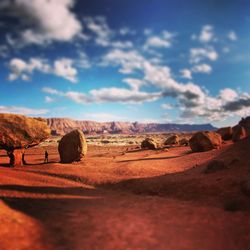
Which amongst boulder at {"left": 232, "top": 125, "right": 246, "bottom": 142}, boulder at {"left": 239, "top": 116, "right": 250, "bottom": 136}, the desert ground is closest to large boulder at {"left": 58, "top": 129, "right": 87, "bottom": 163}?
the desert ground

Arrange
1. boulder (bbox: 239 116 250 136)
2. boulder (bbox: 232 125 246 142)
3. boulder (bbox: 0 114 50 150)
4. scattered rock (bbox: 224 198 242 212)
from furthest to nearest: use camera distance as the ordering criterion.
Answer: boulder (bbox: 239 116 250 136), boulder (bbox: 232 125 246 142), boulder (bbox: 0 114 50 150), scattered rock (bbox: 224 198 242 212)

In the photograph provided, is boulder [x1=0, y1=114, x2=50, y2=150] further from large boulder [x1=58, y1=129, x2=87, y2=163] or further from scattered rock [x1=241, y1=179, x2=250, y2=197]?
scattered rock [x1=241, y1=179, x2=250, y2=197]

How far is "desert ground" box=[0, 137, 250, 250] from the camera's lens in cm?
1080

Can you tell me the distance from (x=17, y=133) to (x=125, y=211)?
52.7 ft

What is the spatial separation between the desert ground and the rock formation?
172 inches

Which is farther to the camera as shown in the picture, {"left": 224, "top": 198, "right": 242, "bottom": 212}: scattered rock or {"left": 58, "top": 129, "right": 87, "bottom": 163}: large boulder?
{"left": 58, "top": 129, "right": 87, "bottom": 163}: large boulder

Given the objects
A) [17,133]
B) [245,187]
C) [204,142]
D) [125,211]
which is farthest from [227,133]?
[125,211]

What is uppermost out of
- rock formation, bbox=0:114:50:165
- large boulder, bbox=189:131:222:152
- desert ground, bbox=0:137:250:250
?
rock formation, bbox=0:114:50:165

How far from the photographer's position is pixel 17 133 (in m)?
26.6

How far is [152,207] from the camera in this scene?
14.8 m

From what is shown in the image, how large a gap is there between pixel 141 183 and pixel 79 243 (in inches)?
383

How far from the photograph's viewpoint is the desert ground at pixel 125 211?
35.4 feet

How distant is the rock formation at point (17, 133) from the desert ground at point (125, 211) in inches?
172

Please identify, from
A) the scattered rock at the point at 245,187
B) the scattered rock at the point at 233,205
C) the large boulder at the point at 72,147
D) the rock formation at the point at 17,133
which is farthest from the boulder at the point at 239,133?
the scattered rock at the point at 233,205
